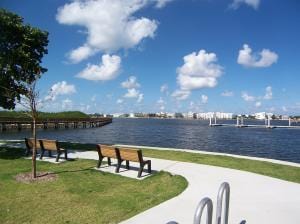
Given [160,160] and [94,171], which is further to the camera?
[160,160]

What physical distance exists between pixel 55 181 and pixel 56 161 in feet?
12.6

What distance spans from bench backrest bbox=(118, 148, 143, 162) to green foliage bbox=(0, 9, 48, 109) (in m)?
6.61

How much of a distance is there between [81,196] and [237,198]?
3.87 m

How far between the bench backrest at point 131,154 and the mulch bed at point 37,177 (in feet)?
7.65

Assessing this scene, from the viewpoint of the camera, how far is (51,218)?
6.67 m

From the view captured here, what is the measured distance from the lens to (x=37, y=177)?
34.0 feet

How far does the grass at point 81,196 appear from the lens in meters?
6.80

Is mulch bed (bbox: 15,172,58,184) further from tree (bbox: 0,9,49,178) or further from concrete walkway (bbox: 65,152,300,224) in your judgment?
tree (bbox: 0,9,49,178)

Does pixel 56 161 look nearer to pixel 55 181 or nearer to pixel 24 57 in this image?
pixel 55 181

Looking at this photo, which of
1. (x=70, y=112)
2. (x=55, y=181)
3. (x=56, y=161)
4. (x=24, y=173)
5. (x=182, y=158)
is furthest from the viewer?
(x=70, y=112)

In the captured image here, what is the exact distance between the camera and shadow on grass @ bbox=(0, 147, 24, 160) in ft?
48.3

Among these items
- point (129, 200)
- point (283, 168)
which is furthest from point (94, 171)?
point (283, 168)

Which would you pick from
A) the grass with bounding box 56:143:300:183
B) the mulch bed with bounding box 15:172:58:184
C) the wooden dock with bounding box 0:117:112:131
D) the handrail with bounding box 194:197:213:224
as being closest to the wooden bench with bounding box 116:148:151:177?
the mulch bed with bounding box 15:172:58:184

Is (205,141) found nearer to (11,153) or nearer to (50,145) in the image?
(11,153)
